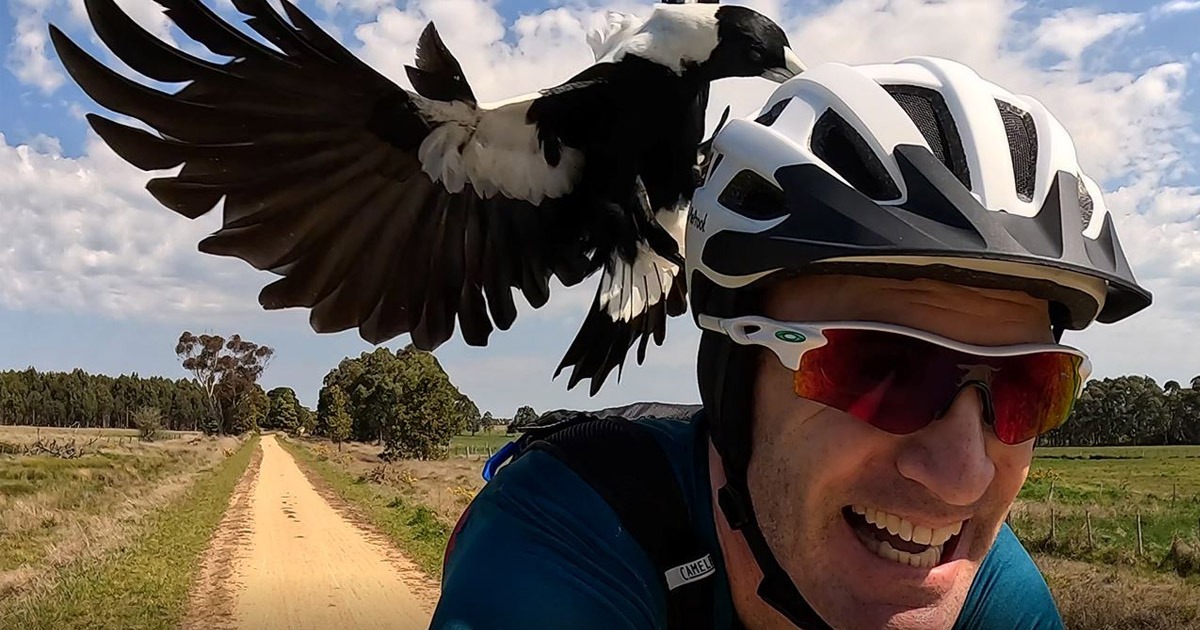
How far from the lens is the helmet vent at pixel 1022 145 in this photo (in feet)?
4.26

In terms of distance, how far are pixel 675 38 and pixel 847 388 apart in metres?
2.10

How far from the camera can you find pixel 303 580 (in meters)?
11.3

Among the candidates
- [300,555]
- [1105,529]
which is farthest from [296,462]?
[1105,529]

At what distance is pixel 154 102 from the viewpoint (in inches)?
95.7

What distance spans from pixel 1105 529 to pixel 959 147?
69.4 feet

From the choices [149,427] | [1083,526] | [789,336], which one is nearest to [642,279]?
[789,336]

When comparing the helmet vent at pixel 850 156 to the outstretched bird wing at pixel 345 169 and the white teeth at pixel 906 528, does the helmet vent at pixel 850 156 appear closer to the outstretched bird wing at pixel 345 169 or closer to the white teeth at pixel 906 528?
the white teeth at pixel 906 528

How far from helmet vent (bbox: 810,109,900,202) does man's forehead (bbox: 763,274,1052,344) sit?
0.40 ft

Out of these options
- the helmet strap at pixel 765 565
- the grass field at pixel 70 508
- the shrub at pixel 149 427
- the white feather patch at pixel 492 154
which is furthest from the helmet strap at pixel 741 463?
the shrub at pixel 149 427

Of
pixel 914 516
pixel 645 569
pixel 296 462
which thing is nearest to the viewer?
pixel 914 516

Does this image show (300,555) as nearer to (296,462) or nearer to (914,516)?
(914,516)

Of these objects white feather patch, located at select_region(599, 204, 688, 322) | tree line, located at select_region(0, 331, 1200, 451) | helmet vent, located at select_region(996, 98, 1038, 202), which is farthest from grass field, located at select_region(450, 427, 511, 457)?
helmet vent, located at select_region(996, 98, 1038, 202)

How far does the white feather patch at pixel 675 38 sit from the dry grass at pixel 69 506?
10.4 m

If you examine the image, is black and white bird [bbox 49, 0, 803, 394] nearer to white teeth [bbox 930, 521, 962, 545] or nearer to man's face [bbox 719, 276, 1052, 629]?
man's face [bbox 719, 276, 1052, 629]
